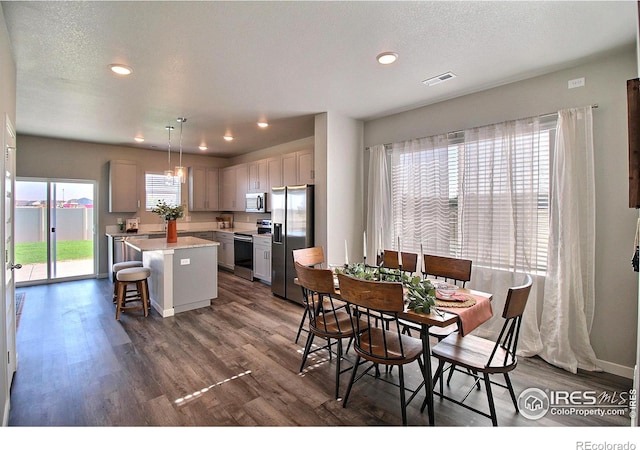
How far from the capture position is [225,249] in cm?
707

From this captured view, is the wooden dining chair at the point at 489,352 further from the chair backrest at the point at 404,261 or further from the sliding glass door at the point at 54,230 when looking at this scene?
the sliding glass door at the point at 54,230

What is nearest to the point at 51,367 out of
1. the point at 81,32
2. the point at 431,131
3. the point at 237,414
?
the point at 237,414

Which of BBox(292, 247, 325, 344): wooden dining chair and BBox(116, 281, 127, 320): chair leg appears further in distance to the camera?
BBox(116, 281, 127, 320): chair leg

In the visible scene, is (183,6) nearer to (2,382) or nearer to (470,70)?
(470,70)

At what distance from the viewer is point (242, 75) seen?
10.0 ft

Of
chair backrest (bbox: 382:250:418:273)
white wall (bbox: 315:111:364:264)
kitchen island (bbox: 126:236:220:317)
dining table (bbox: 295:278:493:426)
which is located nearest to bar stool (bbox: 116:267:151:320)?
kitchen island (bbox: 126:236:220:317)

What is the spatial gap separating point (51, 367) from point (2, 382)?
918 mm

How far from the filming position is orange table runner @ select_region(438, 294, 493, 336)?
6.51 feet

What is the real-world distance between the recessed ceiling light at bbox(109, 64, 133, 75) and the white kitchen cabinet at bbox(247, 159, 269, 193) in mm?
3321

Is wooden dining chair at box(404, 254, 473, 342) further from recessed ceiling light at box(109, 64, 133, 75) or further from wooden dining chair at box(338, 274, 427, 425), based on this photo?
recessed ceiling light at box(109, 64, 133, 75)

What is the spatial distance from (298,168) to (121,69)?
294 centimetres

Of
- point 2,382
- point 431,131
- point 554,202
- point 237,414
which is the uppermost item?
point 431,131

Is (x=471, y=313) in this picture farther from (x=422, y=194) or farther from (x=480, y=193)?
(x=422, y=194)

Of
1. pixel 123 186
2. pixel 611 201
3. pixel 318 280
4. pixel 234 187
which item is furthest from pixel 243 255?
pixel 611 201
